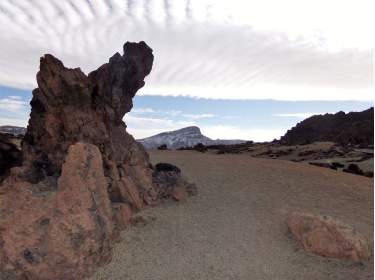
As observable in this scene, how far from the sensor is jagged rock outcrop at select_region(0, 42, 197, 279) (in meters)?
9.39

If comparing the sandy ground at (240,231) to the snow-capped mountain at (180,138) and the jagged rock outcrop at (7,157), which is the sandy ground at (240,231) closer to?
the jagged rock outcrop at (7,157)

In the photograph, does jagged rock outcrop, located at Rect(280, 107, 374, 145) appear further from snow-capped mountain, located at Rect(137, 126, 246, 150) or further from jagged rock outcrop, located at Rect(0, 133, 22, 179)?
jagged rock outcrop, located at Rect(0, 133, 22, 179)

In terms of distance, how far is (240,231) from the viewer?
508 inches

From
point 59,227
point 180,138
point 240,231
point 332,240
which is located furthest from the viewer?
point 180,138

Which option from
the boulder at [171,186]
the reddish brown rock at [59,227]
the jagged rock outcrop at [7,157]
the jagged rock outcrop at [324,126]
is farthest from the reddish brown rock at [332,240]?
the jagged rock outcrop at [324,126]

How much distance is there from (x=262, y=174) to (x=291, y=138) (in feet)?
192

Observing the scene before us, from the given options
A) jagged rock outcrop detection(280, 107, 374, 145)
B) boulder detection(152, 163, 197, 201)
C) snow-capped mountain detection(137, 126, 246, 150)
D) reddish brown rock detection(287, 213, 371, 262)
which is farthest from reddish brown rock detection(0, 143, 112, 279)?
snow-capped mountain detection(137, 126, 246, 150)

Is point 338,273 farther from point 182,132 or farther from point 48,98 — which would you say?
point 182,132

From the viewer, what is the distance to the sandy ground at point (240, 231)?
10.5 m

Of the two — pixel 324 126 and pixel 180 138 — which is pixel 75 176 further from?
pixel 180 138

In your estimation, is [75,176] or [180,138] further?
[180,138]

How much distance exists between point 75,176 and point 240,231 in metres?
5.59

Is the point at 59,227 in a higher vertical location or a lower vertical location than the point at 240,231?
higher

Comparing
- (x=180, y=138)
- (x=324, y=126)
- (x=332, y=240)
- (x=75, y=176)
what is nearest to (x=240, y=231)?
(x=332, y=240)
